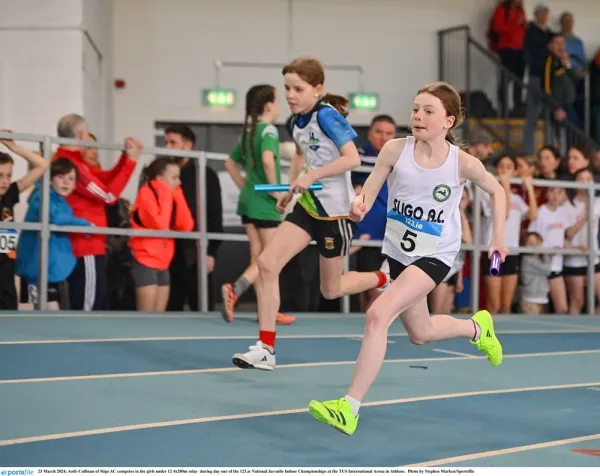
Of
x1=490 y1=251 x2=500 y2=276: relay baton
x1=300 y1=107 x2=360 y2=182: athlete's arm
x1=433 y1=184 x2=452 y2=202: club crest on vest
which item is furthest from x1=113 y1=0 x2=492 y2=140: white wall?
x1=490 y1=251 x2=500 y2=276: relay baton

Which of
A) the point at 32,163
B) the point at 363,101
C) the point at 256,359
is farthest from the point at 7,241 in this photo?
the point at 363,101

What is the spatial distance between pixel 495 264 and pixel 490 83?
49.5 ft

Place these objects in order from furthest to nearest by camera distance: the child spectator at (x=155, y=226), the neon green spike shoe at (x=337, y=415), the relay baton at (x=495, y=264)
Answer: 1. the child spectator at (x=155, y=226)
2. the relay baton at (x=495, y=264)
3. the neon green spike shoe at (x=337, y=415)

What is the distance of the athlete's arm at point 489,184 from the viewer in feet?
17.9

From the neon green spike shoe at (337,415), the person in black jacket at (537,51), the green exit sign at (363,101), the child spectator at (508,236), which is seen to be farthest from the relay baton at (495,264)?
the green exit sign at (363,101)

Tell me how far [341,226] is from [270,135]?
1938 millimetres

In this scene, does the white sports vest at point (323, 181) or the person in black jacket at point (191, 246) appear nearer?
the white sports vest at point (323, 181)

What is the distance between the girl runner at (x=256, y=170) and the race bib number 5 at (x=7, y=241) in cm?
170

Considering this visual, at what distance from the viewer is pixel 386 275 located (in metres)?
8.20

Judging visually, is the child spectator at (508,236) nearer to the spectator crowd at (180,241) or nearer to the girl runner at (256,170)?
the spectator crowd at (180,241)

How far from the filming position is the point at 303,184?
661 centimetres

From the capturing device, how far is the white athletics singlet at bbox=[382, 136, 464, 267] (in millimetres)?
5465

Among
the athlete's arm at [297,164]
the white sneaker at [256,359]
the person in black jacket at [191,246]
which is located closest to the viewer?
the white sneaker at [256,359]

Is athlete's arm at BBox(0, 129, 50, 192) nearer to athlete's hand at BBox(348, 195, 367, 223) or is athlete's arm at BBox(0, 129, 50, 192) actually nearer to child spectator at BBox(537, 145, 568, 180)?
athlete's hand at BBox(348, 195, 367, 223)
